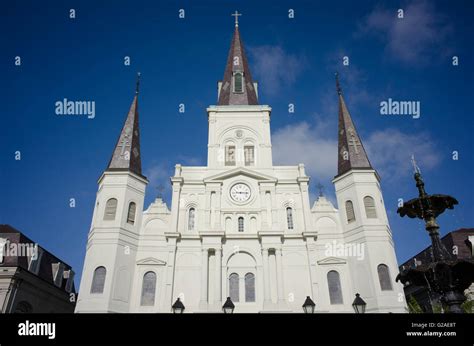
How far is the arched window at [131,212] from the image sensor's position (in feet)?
86.2

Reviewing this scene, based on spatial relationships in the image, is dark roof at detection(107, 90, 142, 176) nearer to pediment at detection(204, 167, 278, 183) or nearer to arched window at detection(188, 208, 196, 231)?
arched window at detection(188, 208, 196, 231)

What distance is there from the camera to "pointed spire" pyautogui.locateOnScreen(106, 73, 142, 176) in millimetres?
27969

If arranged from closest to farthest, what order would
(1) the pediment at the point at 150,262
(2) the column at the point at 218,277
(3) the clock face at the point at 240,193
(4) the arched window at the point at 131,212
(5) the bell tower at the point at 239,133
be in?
1. (2) the column at the point at 218,277
2. (1) the pediment at the point at 150,262
3. (4) the arched window at the point at 131,212
4. (3) the clock face at the point at 240,193
5. (5) the bell tower at the point at 239,133

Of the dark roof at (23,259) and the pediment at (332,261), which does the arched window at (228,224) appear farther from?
the dark roof at (23,259)

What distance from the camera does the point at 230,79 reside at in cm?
3875

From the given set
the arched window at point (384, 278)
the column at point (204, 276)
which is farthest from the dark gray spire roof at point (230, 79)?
the arched window at point (384, 278)

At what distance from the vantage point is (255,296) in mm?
24438

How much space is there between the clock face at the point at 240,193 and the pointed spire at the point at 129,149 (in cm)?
814

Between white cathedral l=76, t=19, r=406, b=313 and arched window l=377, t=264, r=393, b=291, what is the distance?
2.6 inches

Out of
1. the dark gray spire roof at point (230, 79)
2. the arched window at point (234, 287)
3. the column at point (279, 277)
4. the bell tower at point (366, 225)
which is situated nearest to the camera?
the bell tower at point (366, 225)

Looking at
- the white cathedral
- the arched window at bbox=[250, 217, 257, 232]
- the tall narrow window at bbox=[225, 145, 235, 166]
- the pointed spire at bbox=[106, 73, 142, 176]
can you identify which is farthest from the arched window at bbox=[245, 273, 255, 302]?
the pointed spire at bbox=[106, 73, 142, 176]

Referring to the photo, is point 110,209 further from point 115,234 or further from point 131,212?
point 115,234

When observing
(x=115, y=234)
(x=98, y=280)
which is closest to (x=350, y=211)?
(x=115, y=234)
